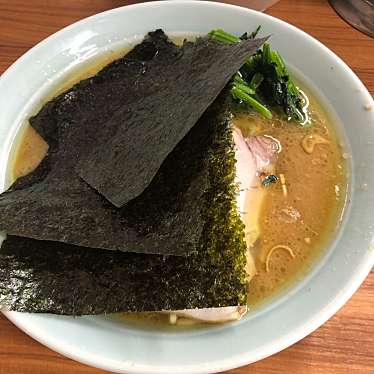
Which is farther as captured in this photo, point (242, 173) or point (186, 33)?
point (186, 33)

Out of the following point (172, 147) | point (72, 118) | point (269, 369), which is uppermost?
point (172, 147)

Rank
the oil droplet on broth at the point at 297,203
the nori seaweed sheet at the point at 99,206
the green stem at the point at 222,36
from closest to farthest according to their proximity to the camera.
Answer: the nori seaweed sheet at the point at 99,206 < the oil droplet on broth at the point at 297,203 < the green stem at the point at 222,36

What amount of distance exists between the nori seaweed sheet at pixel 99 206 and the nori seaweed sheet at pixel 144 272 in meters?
0.05

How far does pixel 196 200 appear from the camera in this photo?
97cm

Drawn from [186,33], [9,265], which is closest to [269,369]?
[9,265]

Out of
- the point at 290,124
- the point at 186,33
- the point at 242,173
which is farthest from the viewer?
the point at 186,33

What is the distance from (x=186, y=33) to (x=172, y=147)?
0.67 meters

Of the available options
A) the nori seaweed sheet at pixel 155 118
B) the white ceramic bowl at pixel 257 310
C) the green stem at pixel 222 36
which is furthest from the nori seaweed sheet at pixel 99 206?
the green stem at pixel 222 36

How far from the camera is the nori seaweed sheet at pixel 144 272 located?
0.97m

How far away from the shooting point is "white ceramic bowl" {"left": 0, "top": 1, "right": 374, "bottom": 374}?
970 millimetres

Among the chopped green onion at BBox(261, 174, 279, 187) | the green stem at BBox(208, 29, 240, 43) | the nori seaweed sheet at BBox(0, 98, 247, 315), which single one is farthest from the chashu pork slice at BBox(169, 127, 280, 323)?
the green stem at BBox(208, 29, 240, 43)

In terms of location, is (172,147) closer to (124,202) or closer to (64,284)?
(124,202)

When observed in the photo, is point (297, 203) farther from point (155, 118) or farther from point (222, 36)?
point (222, 36)

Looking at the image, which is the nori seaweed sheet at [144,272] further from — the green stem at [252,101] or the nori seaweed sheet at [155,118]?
the green stem at [252,101]
